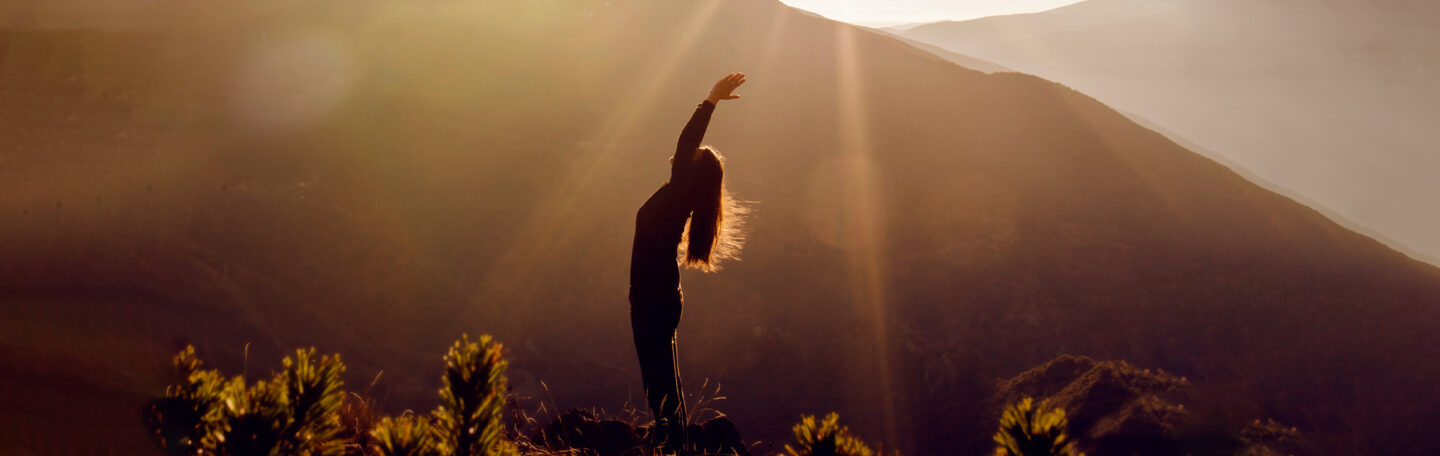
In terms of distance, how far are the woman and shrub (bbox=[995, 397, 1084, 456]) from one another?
1669mm

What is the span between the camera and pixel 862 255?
60.4ft

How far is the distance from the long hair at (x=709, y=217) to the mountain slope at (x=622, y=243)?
9626 millimetres

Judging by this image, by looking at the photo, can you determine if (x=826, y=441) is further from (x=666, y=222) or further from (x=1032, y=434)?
(x=666, y=222)

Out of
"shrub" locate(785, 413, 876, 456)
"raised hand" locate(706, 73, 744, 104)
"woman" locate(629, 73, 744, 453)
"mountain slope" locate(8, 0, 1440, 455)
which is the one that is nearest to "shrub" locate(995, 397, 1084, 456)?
"shrub" locate(785, 413, 876, 456)

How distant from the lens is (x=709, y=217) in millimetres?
3055

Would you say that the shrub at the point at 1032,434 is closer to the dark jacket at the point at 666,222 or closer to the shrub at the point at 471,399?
the shrub at the point at 471,399

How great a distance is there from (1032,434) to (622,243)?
16.3 m

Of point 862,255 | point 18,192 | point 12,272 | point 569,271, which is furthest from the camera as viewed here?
point 862,255

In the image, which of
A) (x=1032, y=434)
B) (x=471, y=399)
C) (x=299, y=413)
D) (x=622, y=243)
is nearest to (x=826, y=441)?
(x=1032, y=434)

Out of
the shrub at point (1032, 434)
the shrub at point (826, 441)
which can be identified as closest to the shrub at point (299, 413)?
the shrub at point (826, 441)

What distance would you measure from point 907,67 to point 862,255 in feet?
59.1

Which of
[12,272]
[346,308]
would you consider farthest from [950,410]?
[12,272]

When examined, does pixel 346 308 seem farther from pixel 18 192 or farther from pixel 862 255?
pixel 862 255

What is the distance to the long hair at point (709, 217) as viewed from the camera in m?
2.95
